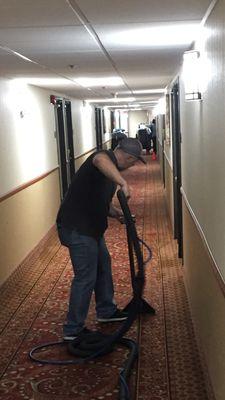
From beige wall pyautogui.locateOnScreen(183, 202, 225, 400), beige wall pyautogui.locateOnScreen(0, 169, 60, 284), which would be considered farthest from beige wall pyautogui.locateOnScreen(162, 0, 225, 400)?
beige wall pyautogui.locateOnScreen(0, 169, 60, 284)

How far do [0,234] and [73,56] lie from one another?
5.96 feet

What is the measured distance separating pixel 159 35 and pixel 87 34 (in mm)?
446

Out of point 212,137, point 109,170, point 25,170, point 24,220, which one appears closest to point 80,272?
point 109,170

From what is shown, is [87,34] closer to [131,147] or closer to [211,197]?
[131,147]

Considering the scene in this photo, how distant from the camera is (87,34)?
3.01 metres

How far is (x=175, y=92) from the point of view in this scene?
19.5 feet

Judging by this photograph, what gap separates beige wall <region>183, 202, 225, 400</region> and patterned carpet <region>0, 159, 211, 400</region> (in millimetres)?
177

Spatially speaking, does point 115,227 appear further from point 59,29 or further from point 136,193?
point 59,29

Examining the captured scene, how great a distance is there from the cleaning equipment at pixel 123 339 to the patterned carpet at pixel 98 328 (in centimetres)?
5

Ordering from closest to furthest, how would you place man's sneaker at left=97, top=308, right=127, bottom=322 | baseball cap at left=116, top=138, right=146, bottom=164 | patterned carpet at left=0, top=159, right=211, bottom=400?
patterned carpet at left=0, top=159, right=211, bottom=400 → baseball cap at left=116, top=138, right=146, bottom=164 → man's sneaker at left=97, top=308, right=127, bottom=322

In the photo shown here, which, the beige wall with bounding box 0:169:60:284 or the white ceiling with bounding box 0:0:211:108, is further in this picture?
the beige wall with bounding box 0:169:60:284

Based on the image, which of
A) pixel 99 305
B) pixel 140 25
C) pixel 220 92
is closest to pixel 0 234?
pixel 99 305

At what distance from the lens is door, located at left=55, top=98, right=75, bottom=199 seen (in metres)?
8.73

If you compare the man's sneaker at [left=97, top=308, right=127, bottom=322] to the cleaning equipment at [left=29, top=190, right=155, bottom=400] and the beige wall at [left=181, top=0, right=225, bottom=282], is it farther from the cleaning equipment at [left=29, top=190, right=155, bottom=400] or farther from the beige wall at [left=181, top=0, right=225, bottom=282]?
the beige wall at [left=181, top=0, right=225, bottom=282]
